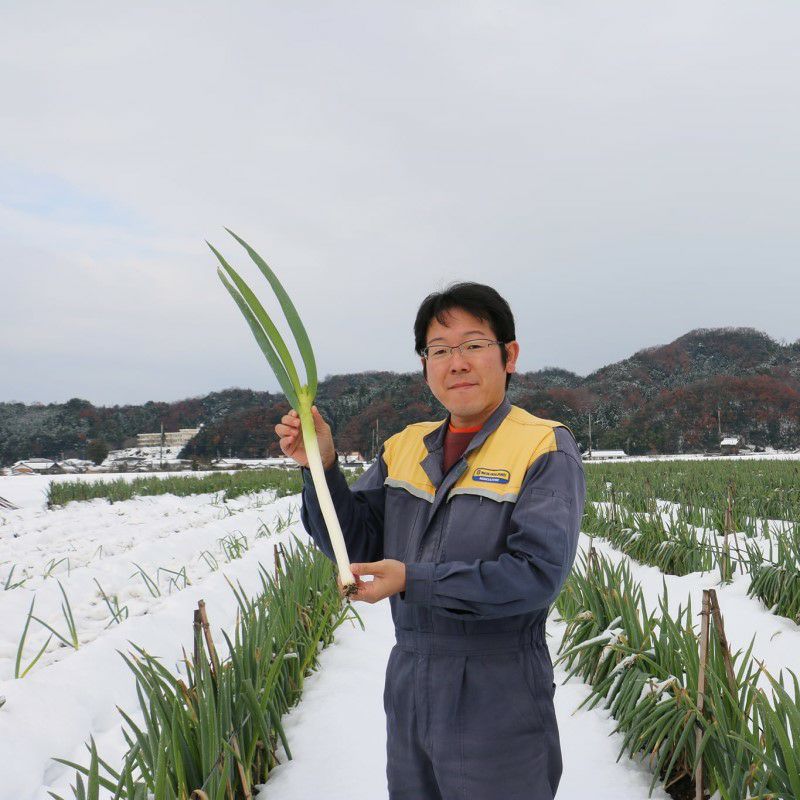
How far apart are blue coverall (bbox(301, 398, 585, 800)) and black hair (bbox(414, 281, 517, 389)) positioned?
0.19 metres

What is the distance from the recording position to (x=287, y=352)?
Result: 129cm

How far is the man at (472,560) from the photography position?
3.92ft

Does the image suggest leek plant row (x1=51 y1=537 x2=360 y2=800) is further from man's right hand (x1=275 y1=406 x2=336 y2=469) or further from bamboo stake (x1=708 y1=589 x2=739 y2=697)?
bamboo stake (x1=708 y1=589 x2=739 y2=697)

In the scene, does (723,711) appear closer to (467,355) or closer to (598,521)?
(467,355)

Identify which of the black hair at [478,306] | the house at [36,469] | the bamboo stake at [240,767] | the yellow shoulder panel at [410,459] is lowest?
the house at [36,469]

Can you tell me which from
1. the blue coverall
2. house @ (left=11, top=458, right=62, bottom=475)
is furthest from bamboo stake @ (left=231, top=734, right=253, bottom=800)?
house @ (left=11, top=458, right=62, bottom=475)

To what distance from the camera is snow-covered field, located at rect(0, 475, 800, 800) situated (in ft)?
6.99

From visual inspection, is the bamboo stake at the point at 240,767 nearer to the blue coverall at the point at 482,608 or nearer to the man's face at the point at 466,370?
the blue coverall at the point at 482,608

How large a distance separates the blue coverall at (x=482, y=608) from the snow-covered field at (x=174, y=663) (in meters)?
0.91

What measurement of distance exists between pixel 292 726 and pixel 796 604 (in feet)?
9.56

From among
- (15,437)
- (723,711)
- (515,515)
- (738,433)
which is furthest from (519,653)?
(15,437)

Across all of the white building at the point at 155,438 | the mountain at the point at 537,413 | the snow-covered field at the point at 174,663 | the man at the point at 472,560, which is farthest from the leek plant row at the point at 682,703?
the white building at the point at 155,438

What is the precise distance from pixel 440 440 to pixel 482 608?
48 cm

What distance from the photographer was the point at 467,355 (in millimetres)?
1468
